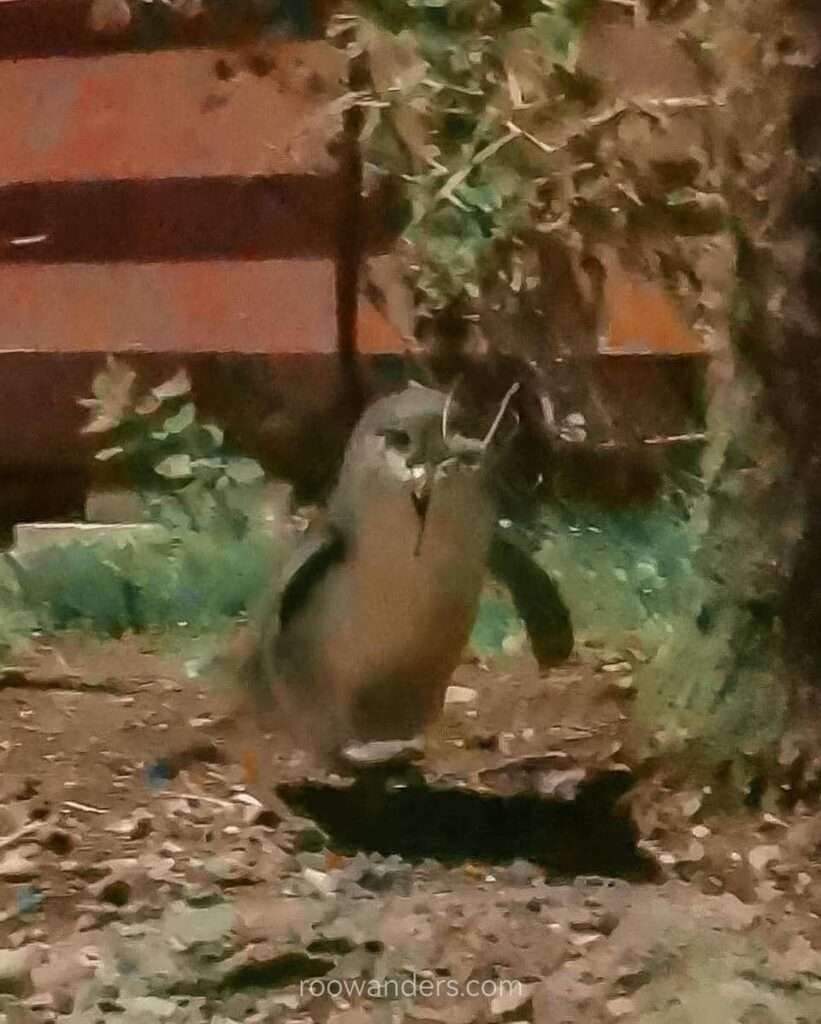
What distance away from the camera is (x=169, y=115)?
0.67 m

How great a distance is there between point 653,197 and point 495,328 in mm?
110

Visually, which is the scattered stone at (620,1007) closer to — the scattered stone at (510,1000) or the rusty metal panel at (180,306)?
the scattered stone at (510,1000)

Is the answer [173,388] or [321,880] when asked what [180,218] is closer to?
[173,388]

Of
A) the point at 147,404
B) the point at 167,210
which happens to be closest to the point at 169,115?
the point at 167,210

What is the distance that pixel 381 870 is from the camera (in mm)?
695

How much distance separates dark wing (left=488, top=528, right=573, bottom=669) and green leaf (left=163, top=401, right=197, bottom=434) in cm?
18

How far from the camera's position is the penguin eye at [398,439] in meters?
0.67

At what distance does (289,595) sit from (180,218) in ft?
0.70

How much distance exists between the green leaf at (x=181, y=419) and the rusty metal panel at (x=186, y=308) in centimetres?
3

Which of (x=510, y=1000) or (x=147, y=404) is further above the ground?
(x=147, y=404)

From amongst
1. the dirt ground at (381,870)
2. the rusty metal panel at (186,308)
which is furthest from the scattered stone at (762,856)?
the rusty metal panel at (186,308)

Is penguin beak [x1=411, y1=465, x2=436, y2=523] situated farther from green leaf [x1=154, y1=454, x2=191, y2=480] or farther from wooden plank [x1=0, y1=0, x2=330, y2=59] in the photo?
wooden plank [x1=0, y1=0, x2=330, y2=59]

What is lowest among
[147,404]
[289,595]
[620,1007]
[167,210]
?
[620,1007]

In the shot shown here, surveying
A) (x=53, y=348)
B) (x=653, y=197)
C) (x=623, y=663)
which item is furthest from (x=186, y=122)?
(x=623, y=663)
